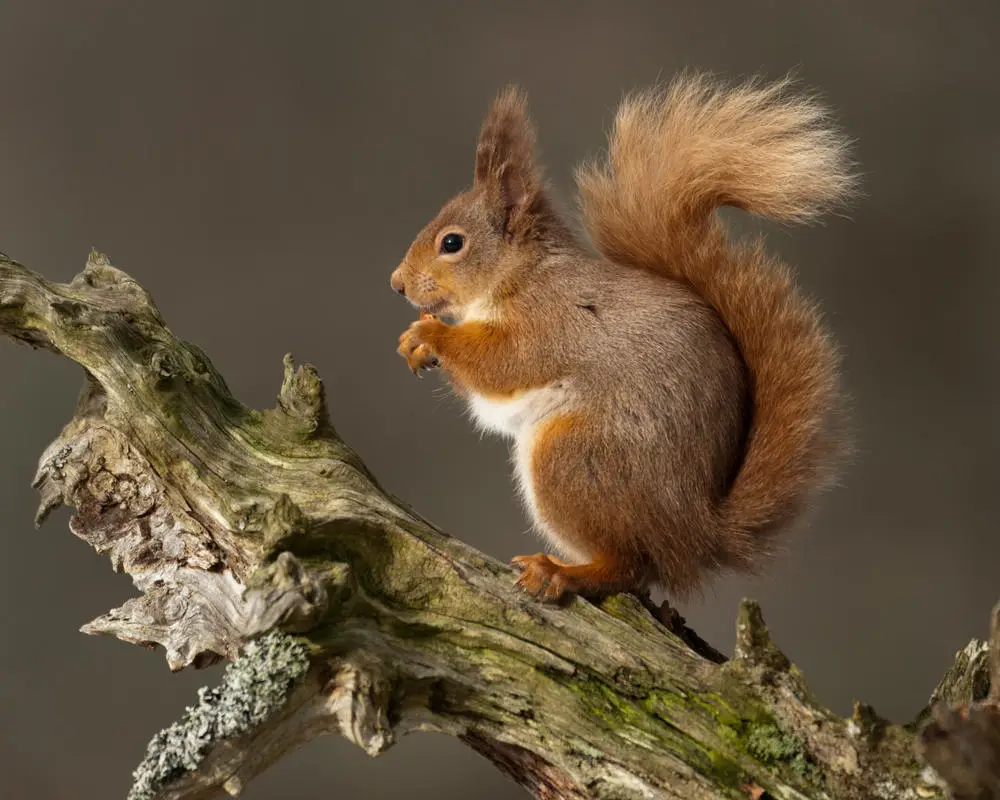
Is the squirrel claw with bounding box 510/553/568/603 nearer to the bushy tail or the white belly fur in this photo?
the white belly fur

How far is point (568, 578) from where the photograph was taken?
1902mm

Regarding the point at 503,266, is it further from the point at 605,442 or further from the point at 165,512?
the point at 165,512

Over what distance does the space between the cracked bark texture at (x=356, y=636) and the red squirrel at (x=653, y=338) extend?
0.60 feet

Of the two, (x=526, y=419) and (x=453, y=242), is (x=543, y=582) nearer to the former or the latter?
(x=526, y=419)

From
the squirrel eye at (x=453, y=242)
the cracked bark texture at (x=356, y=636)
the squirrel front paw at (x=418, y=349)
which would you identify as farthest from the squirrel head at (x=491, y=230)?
the cracked bark texture at (x=356, y=636)

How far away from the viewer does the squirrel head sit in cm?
208

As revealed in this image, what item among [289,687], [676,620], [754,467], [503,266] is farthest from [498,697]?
[503,266]

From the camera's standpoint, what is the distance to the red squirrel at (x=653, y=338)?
190cm

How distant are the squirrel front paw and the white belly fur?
0.11 m

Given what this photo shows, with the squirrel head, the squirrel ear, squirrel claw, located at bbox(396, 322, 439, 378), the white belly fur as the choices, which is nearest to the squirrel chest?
the white belly fur

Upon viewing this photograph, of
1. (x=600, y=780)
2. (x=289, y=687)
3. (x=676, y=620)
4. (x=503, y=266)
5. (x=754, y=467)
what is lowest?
(x=289, y=687)

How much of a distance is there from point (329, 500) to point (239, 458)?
8.7 inches

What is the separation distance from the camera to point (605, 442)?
1.88m

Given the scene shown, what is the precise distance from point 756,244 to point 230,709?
1.24 meters
